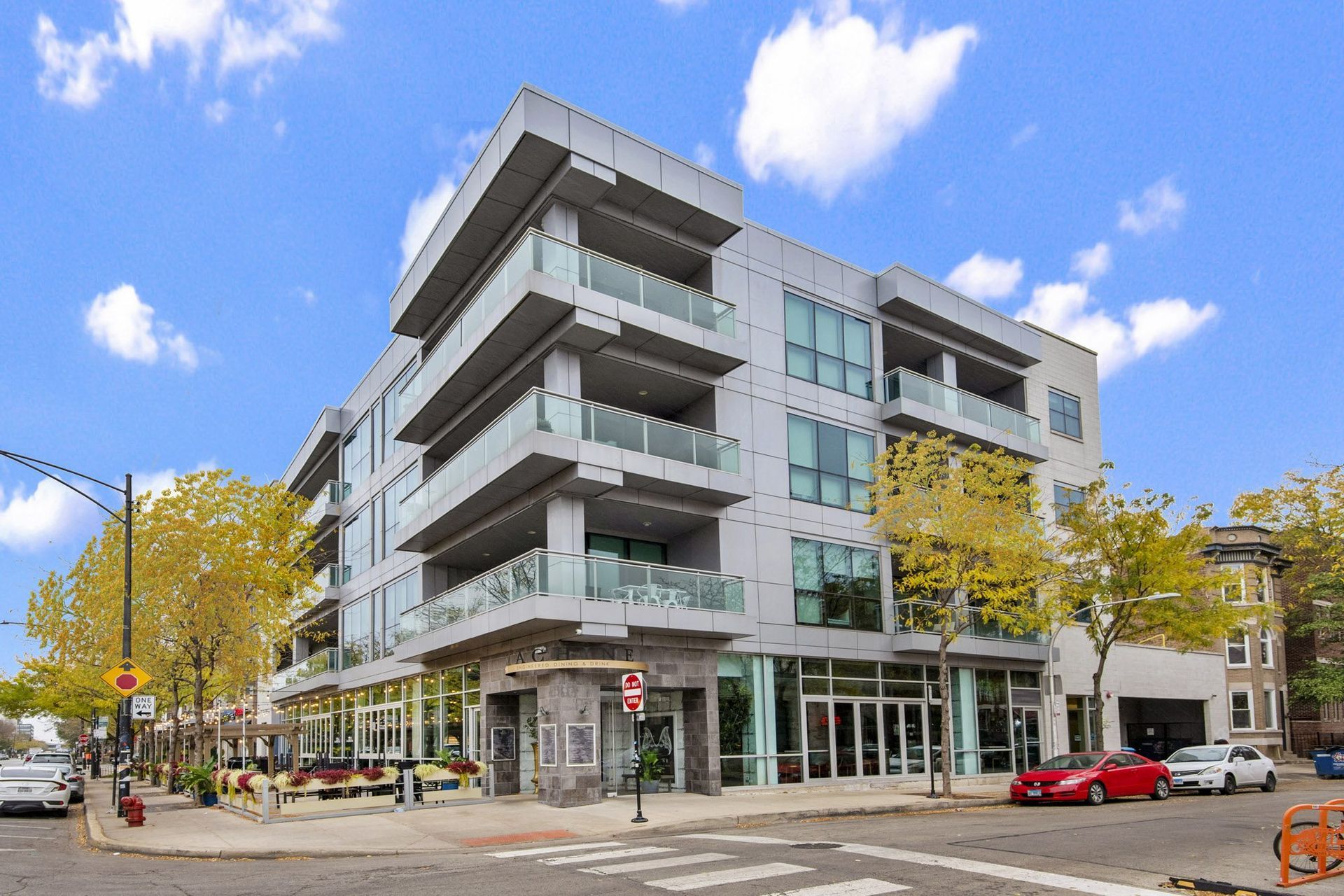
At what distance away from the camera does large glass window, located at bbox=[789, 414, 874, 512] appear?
29.3 meters

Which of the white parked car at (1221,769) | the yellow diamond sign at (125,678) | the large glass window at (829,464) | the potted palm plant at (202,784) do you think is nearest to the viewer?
the yellow diamond sign at (125,678)

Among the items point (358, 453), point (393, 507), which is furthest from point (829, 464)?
point (358, 453)

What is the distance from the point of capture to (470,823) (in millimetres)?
20438

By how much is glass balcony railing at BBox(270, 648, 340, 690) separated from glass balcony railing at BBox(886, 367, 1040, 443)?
23.8m

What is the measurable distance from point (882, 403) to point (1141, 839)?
1764cm

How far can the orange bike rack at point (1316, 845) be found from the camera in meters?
10.9

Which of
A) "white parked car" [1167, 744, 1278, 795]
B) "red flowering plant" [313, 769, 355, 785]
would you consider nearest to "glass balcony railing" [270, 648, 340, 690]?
"red flowering plant" [313, 769, 355, 785]

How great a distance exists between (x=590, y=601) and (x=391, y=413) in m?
17.5

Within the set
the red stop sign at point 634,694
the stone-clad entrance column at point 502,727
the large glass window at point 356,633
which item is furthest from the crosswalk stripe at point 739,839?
the large glass window at point 356,633

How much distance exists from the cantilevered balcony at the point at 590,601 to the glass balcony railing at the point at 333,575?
1612 centimetres

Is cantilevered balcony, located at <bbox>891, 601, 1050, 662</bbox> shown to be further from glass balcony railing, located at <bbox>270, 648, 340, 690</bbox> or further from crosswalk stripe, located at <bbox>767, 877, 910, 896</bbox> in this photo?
glass balcony railing, located at <bbox>270, 648, 340, 690</bbox>

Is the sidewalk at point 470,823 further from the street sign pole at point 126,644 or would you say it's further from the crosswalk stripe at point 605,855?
the crosswalk stripe at point 605,855

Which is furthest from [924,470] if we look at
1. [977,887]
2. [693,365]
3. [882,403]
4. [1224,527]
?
[1224,527]

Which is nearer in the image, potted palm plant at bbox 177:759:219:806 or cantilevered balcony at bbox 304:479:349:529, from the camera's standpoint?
potted palm plant at bbox 177:759:219:806
